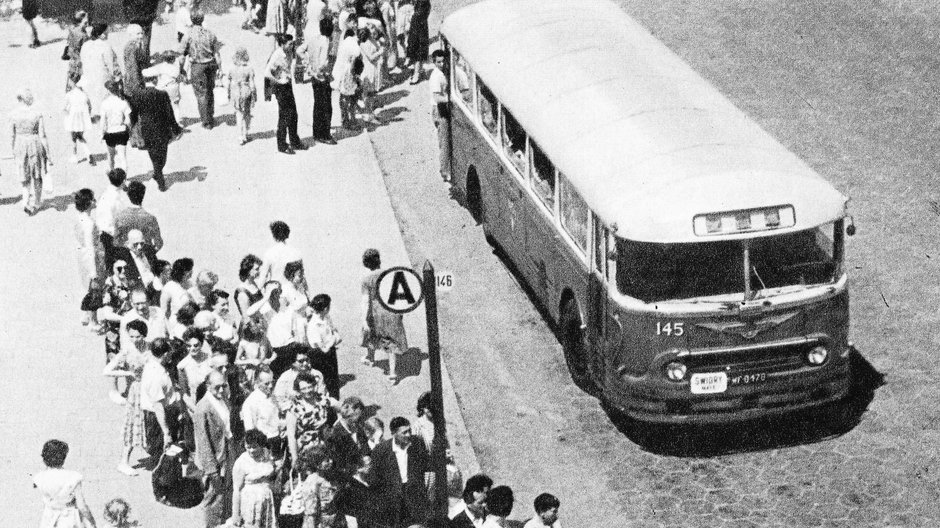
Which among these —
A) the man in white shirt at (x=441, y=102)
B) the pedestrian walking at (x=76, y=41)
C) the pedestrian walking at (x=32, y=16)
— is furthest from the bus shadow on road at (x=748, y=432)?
the pedestrian walking at (x=32, y=16)

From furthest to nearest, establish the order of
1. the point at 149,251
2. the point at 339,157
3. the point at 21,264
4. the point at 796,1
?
1. the point at 796,1
2. the point at 339,157
3. the point at 21,264
4. the point at 149,251

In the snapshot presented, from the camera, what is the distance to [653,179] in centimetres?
1677

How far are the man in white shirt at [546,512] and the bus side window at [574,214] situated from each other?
4.12 m

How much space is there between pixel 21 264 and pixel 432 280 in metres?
10.3

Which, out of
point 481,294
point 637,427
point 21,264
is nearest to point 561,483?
point 637,427

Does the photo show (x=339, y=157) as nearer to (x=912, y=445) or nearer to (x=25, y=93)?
(x=25, y=93)

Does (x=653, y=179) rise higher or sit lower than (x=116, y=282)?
higher

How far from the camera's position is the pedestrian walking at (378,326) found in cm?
1862

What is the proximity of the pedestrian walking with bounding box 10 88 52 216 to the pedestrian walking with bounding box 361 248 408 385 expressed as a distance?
6.80 meters

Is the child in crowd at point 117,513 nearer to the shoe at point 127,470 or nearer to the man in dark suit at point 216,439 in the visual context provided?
the man in dark suit at point 216,439

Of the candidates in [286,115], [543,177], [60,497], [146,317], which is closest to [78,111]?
[286,115]

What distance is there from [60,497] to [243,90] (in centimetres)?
1135

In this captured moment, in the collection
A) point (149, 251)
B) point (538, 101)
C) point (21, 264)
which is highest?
point (538, 101)

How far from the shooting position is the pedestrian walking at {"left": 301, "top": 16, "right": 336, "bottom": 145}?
25.5 m
